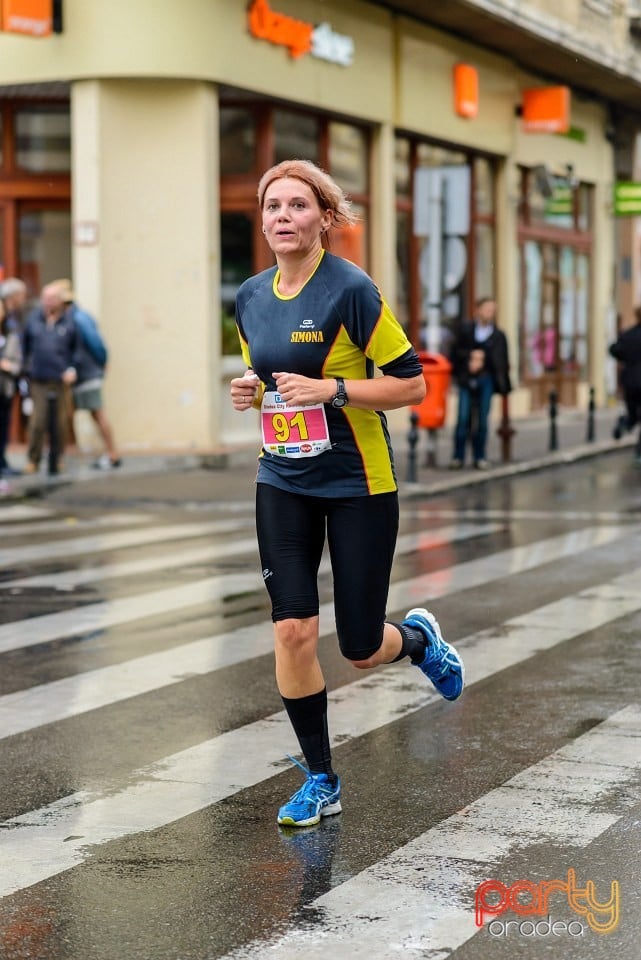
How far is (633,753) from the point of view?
20.2ft

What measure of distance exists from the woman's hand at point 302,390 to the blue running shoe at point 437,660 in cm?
113

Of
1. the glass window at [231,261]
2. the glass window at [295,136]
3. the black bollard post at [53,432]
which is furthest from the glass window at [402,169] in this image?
the black bollard post at [53,432]

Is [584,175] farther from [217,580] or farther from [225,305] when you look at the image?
[217,580]

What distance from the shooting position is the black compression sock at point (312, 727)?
5.38 m

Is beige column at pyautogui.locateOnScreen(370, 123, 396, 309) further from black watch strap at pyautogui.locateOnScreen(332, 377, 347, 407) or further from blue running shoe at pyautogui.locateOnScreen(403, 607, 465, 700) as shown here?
black watch strap at pyautogui.locateOnScreen(332, 377, 347, 407)

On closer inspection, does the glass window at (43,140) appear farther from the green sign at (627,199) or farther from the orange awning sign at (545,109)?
the green sign at (627,199)

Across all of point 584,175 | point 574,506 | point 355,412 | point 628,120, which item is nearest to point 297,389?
point 355,412

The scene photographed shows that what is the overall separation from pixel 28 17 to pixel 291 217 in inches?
601

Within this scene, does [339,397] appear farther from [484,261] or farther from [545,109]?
[545,109]

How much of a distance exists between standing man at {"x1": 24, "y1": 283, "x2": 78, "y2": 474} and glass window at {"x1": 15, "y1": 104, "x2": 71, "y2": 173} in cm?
328

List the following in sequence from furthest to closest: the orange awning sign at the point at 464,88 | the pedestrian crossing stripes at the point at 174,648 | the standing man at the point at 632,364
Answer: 1. the orange awning sign at the point at 464,88
2. the standing man at the point at 632,364
3. the pedestrian crossing stripes at the point at 174,648

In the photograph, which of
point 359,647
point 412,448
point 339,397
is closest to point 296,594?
point 359,647

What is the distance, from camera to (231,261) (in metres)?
21.8

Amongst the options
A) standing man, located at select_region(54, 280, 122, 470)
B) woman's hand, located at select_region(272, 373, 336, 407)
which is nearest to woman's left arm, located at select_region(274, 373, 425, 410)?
woman's hand, located at select_region(272, 373, 336, 407)
